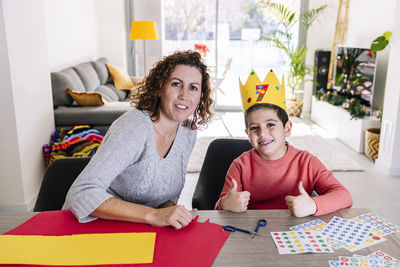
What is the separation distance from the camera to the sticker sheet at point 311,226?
124 centimetres

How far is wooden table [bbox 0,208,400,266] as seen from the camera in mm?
1062

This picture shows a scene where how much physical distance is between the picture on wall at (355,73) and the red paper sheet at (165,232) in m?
4.15

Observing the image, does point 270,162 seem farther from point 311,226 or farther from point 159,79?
point 159,79

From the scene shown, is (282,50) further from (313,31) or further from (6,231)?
(6,231)

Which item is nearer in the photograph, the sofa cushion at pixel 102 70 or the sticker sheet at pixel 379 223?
the sticker sheet at pixel 379 223

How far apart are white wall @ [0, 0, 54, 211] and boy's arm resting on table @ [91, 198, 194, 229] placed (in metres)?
1.95

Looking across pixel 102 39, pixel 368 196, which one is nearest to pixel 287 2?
pixel 102 39

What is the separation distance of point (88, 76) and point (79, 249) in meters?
4.30

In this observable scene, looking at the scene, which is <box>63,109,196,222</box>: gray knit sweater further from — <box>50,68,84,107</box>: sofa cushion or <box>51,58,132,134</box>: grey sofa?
<box>50,68,84,107</box>: sofa cushion

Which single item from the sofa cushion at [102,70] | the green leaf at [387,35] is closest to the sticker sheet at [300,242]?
the green leaf at [387,35]

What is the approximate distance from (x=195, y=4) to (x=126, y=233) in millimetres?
6193

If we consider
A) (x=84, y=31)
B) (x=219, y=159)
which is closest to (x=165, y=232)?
(x=219, y=159)

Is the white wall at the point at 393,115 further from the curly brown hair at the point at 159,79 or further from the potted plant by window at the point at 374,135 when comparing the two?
the curly brown hair at the point at 159,79

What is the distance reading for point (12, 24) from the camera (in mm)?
2793
